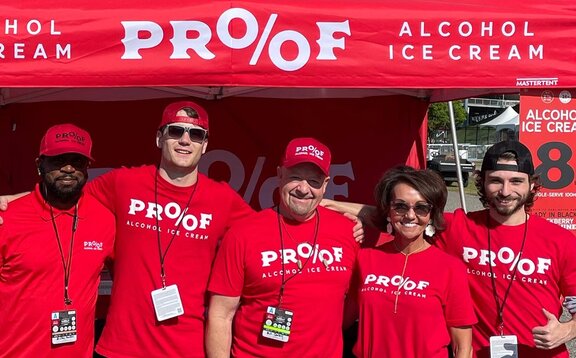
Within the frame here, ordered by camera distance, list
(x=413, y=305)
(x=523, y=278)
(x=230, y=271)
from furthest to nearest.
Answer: (x=523, y=278) < (x=230, y=271) < (x=413, y=305)

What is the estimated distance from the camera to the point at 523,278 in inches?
111

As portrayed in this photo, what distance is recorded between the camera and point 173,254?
287cm

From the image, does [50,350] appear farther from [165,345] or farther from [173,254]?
[173,254]

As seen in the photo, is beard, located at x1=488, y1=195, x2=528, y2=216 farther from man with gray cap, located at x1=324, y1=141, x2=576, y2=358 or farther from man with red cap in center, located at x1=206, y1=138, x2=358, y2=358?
man with red cap in center, located at x1=206, y1=138, x2=358, y2=358

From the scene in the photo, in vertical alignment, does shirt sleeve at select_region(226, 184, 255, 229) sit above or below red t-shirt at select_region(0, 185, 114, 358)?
above

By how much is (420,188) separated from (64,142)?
161 centimetres

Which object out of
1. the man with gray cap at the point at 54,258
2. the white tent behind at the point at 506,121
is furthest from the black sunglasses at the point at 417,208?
the white tent behind at the point at 506,121

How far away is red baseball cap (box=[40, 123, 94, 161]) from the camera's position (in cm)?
284

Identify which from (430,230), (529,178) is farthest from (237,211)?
(529,178)

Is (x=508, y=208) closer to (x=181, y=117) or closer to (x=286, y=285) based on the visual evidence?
(x=286, y=285)

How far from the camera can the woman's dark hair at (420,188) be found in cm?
271

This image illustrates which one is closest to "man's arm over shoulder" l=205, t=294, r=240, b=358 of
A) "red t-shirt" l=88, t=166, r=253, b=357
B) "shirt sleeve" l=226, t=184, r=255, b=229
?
"red t-shirt" l=88, t=166, r=253, b=357

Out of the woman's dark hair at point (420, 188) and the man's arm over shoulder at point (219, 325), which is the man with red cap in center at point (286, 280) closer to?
the man's arm over shoulder at point (219, 325)

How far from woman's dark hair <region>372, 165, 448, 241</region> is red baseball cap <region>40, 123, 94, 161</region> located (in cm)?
138
